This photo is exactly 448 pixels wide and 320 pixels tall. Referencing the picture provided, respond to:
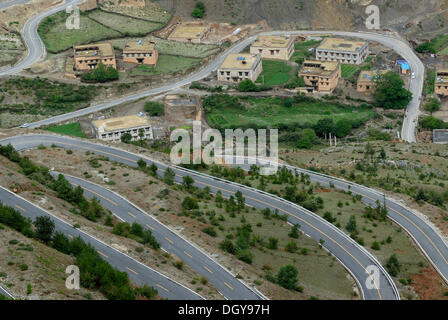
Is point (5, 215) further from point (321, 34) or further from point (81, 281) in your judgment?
point (321, 34)

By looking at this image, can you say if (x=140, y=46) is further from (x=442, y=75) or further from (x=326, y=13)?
(x=442, y=75)

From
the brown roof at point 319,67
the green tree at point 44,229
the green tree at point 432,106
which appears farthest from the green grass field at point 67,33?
the green tree at point 44,229

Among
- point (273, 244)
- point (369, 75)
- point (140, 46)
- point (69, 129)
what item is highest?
point (140, 46)

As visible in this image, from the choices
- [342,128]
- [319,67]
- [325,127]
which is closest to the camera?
[325,127]

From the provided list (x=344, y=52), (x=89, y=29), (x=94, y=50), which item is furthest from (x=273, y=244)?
(x=89, y=29)

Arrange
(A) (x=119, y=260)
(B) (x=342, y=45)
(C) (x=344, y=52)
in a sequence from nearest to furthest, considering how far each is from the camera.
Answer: (A) (x=119, y=260), (C) (x=344, y=52), (B) (x=342, y=45)

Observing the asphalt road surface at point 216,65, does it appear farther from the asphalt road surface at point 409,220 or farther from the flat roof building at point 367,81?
the asphalt road surface at point 409,220
